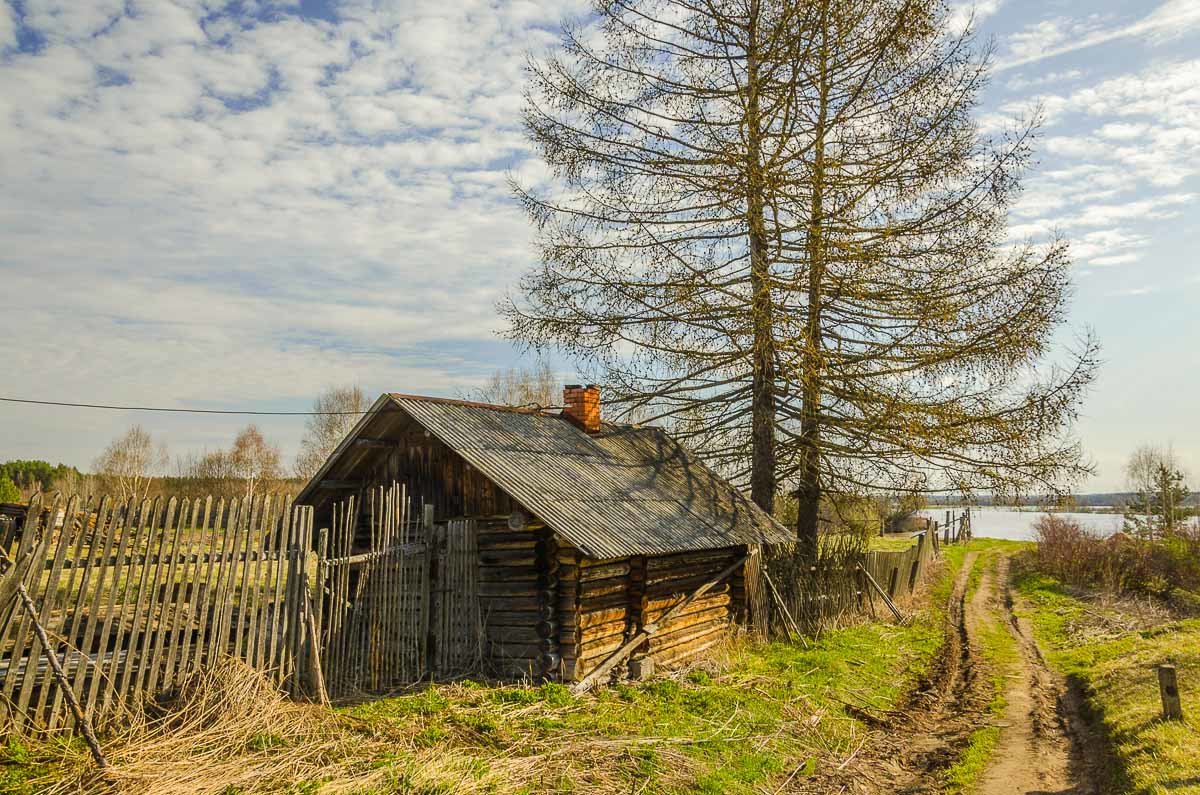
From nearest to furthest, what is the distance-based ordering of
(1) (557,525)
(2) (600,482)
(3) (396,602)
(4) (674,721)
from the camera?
1. (4) (674,721)
2. (1) (557,525)
3. (3) (396,602)
4. (2) (600,482)

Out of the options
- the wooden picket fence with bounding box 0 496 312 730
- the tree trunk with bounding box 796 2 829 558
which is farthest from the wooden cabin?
the wooden picket fence with bounding box 0 496 312 730

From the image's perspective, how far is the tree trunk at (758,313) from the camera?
1641cm

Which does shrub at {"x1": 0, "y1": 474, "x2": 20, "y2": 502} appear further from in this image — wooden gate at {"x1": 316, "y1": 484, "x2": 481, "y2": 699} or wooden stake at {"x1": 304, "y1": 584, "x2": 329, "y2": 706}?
wooden stake at {"x1": 304, "y1": 584, "x2": 329, "y2": 706}

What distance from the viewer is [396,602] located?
11.2 meters

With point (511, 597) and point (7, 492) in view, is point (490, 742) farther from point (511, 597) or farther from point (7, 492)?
point (7, 492)

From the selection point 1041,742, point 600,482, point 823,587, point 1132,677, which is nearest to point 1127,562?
point 823,587

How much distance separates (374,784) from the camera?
7195 millimetres

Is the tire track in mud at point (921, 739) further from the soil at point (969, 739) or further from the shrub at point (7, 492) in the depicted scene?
the shrub at point (7, 492)

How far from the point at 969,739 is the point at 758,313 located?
28.6 ft

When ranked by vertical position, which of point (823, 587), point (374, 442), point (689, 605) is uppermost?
point (374, 442)

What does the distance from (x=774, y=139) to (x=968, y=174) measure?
4.42 m

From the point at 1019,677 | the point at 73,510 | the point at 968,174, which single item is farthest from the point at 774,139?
the point at 73,510

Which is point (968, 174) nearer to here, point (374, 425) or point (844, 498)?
point (844, 498)

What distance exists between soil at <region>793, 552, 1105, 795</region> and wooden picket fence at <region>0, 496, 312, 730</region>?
6487 millimetres
